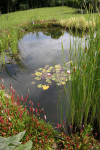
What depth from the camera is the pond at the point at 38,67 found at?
7.22ft

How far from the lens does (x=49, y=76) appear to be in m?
2.92

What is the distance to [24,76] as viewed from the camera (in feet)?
9.76

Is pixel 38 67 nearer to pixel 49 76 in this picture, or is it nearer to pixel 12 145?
pixel 49 76

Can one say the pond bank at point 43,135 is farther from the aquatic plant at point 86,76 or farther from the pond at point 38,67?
the pond at point 38,67

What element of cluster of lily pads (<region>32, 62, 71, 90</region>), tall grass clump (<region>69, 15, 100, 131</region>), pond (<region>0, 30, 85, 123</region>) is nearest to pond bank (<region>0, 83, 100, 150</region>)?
tall grass clump (<region>69, 15, 100, 131</region>)

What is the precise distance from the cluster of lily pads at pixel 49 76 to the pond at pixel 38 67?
0.08m

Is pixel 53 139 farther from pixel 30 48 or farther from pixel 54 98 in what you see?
pixel 30 48

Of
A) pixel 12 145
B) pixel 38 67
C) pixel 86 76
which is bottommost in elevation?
pixel 12 145

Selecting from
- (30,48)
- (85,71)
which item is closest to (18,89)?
(85,71)

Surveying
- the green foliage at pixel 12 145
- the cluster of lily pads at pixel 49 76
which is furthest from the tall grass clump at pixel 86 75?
the cluster of lily pads at pixel 49 76

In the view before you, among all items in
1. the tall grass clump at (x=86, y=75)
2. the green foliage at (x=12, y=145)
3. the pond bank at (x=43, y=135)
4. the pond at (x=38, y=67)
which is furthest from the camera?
the pond at (x=38, y=67)

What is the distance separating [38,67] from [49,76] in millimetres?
512

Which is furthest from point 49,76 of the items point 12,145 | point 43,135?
point 12,145

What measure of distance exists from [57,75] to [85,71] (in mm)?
1597
